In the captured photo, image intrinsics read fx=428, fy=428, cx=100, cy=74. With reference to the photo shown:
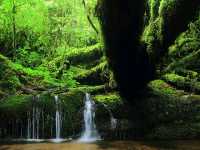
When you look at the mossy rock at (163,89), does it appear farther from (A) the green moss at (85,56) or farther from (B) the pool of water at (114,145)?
(A) the green moss at (85,56)

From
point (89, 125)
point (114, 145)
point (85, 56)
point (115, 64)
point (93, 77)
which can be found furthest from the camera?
point (85, 56)

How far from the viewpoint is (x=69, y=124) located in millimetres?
13359

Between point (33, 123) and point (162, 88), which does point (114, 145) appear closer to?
point (33, 123)

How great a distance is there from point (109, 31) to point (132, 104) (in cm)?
366

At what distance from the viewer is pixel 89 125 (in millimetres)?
13367

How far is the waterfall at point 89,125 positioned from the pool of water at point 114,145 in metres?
1.27

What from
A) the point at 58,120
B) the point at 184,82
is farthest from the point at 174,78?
the point at 58,120

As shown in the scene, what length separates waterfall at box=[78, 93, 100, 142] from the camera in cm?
1318

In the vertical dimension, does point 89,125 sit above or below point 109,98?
below

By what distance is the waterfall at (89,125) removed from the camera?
13180 mm

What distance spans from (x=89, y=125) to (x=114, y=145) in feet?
7.24

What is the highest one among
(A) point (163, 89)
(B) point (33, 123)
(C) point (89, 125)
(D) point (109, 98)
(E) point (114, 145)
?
(A) point (163, 89)

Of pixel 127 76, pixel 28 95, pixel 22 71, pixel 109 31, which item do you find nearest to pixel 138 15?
pixel 109 31

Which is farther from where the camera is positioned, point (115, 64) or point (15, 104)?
point (15, 104)
